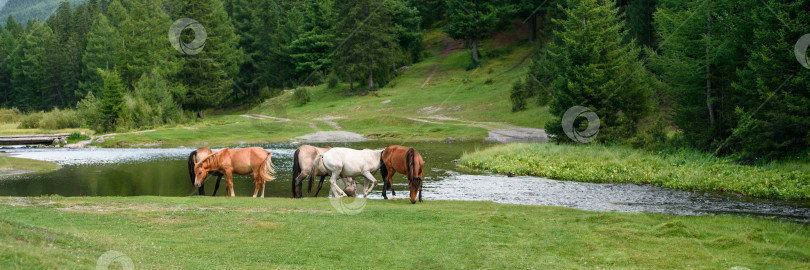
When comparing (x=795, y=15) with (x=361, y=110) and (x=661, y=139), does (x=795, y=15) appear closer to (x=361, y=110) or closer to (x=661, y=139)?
(x=661, y=139)

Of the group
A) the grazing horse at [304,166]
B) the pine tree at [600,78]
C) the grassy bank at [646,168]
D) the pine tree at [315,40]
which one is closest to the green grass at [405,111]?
the pine tree at [315,40]

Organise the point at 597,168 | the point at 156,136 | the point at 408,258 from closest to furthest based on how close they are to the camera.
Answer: the point at 408,258 → the point at 597,168 → the point at 156,136

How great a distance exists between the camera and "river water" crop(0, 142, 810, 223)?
62.5 feet

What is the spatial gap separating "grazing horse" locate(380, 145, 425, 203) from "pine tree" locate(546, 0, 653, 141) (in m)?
19.0

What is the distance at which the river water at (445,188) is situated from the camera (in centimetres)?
1905

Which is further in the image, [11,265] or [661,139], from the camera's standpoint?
A: [661,139]

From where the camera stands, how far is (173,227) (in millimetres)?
12398

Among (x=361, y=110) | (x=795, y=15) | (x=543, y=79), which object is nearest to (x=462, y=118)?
(x=543, y=79)

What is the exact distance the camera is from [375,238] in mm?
11836

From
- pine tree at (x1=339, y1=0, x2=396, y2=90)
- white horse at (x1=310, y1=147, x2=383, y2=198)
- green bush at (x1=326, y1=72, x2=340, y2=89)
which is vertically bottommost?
white horse at (x1=310, y1=147, x2=383, y2=198)

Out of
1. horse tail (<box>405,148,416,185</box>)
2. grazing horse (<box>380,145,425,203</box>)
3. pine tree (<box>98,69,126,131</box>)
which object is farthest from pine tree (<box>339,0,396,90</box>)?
horse tail (<box>405,148,416,185</box>)

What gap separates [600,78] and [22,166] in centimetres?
3345

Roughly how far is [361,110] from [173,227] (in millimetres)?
61756

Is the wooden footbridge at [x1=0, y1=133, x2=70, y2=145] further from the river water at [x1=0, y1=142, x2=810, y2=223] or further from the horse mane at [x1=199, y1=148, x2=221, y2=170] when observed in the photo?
the horse mane at [x1=199, y1=148, x2=221, y2=170]
